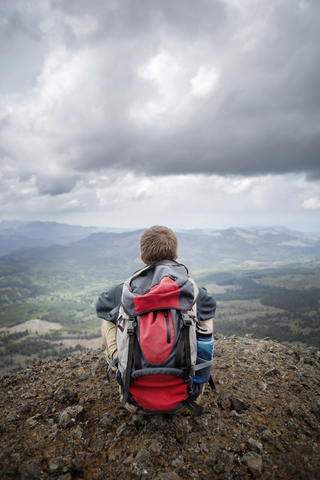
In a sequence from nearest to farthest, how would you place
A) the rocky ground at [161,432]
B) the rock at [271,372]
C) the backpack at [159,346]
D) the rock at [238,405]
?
the rocky ground at [161,432] < the backpack at [159,346] < the rock at [238,405] < the rock at [271,372]

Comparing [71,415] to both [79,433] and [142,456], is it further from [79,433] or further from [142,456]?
[142,456]

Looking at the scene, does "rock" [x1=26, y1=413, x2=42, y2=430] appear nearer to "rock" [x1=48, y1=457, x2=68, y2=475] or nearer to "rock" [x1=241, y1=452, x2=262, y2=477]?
"rock" [x1=48, y1=457, x2=68, y2=475]

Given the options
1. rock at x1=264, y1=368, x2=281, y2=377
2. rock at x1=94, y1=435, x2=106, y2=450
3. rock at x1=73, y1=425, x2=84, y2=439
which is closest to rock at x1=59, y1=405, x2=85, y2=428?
rock at x1=73, y1=425, x2=84, y2=439

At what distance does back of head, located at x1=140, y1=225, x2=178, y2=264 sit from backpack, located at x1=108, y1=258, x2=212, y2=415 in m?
0.74

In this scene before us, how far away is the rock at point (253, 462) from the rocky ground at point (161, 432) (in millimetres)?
16

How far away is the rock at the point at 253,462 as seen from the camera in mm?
3541

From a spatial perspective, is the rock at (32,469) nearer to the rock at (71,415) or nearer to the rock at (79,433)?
the rock at (79,433)

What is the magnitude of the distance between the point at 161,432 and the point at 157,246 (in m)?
3.92

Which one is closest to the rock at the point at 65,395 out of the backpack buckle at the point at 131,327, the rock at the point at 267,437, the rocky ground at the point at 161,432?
the rocky ground at the point at 161,432

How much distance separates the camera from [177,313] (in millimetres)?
3965

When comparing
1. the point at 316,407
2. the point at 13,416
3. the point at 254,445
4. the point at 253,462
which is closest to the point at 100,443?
the point at 13,416

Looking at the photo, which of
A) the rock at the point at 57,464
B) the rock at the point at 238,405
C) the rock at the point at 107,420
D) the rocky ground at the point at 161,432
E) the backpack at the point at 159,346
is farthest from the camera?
the rock at the point at 238,405

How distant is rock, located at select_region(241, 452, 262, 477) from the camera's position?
3541 mm

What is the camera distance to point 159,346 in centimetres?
371
